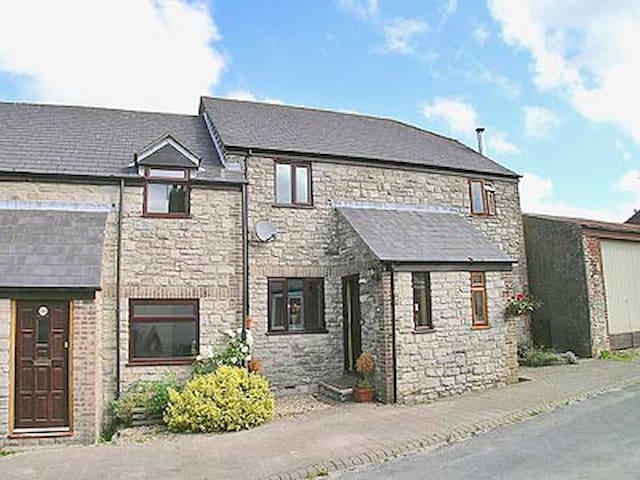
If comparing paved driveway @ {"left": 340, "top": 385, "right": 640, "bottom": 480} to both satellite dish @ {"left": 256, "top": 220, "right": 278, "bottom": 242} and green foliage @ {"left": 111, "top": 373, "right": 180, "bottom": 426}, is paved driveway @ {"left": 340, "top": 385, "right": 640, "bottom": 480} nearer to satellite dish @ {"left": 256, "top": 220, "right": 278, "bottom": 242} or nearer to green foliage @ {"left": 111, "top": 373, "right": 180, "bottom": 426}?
green foliage @ {"left": 111, "top": 373, "right": 180, "bottom": 426}

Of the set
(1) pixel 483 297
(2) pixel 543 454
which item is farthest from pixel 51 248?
(1) pixel 483 297

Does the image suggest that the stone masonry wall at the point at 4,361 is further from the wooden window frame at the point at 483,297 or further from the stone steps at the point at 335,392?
the wooden window frame at the point at 483,297

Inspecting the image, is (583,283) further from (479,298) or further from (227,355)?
(227,355)

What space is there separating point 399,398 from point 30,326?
754cm

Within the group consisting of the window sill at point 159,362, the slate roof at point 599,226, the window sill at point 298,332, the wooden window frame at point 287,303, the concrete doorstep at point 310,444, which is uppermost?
the slate roof at point 599,226

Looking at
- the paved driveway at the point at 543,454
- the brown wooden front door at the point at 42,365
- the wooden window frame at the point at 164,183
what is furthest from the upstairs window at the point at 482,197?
the brown wooden front door at the point at 42,365

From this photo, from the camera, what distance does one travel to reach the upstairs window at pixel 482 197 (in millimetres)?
17188

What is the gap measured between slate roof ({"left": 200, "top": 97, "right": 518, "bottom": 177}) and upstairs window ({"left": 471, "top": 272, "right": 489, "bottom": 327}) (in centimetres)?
411

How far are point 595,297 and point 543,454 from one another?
1073 centimetres

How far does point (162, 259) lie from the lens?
1267 centimetres

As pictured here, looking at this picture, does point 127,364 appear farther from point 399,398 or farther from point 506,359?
point 506,359

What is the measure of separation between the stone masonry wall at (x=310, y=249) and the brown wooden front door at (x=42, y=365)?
4.39m

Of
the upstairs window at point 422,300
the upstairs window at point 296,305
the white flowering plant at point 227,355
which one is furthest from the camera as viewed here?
the upstairs window at point 296,305

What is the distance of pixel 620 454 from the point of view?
24.7ft
